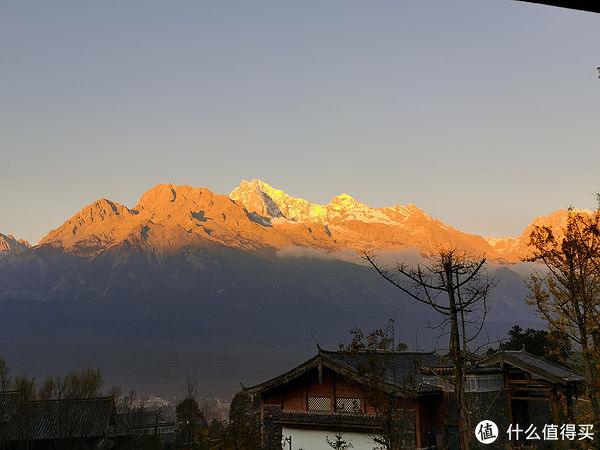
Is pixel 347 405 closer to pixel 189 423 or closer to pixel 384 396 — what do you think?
pixel 384 396

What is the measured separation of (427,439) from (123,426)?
48013mm

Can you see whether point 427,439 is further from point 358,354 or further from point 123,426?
point 123,426

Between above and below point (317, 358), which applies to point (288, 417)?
below

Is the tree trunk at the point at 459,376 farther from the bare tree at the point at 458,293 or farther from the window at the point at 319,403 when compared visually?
the window at the point at 319,403

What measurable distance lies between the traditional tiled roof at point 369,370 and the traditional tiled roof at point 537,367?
251 cm

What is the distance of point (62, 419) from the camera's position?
156 ft

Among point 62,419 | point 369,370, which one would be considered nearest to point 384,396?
point 369,370

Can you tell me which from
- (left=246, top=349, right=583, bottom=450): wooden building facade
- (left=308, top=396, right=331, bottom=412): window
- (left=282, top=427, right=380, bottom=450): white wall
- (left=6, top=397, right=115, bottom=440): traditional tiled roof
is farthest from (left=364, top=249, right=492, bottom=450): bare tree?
(left=6, top=397, right=115, bottom=440): traditional tiled roof

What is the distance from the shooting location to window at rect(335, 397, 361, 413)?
27.9 metres

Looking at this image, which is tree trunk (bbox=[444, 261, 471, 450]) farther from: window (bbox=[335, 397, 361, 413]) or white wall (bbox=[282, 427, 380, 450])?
window (bbox=[335, 397, 361, 413])

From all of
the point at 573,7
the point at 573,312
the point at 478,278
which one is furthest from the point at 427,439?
the point at 573,7

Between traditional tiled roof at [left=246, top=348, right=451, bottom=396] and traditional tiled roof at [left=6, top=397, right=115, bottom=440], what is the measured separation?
72.7 feet

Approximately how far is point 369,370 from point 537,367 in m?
8.90

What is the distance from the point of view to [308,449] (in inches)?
1134
